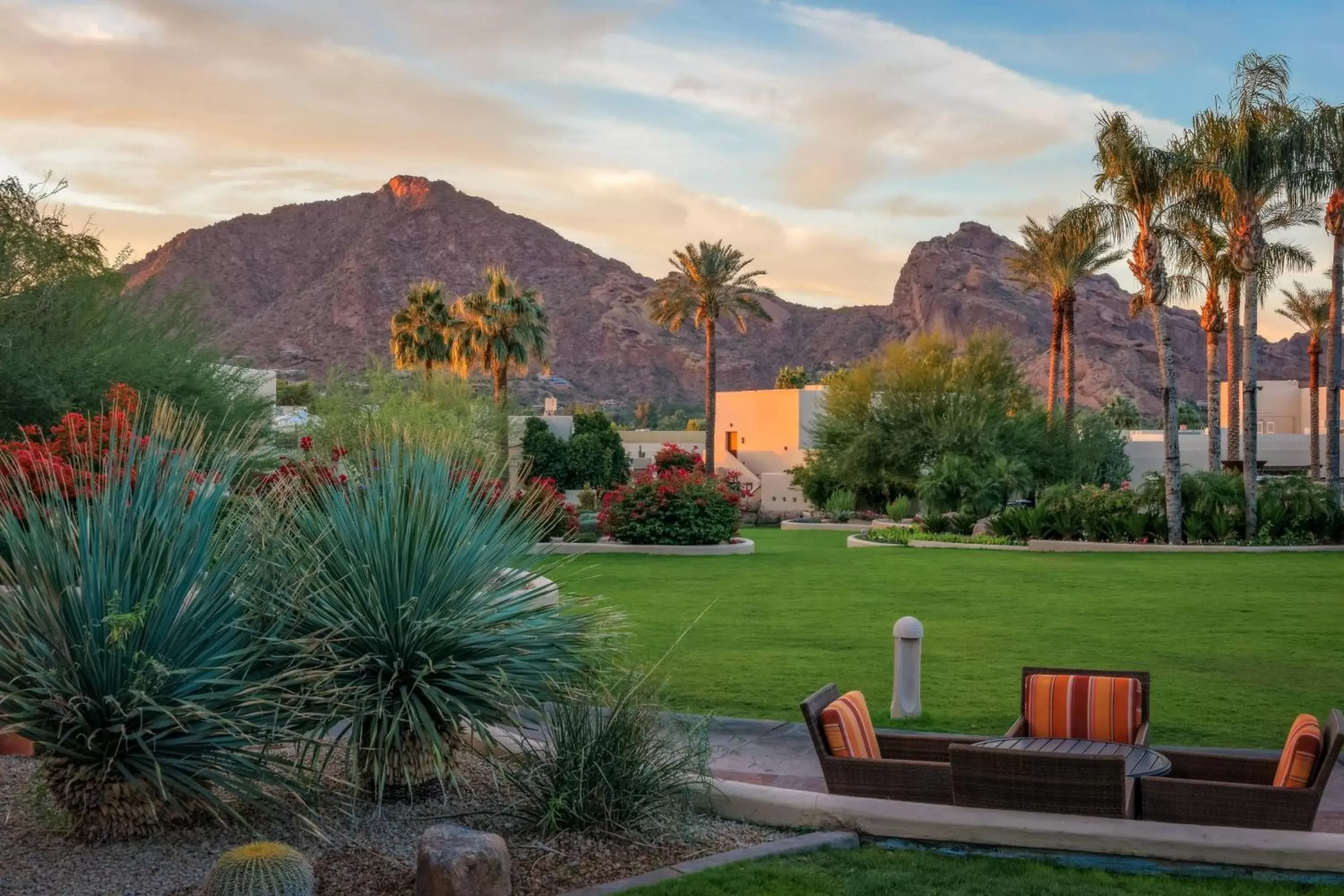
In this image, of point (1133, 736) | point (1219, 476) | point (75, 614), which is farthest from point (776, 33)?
point (1219, 476)

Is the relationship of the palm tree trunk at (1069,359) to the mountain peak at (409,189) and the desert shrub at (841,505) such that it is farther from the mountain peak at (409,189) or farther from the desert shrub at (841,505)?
the mountain peak at (409,189)

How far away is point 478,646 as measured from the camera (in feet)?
20.5

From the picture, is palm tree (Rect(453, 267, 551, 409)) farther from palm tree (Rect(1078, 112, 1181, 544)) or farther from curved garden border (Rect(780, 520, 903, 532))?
palm tree (Rect(1078, 112, 1181, 544))

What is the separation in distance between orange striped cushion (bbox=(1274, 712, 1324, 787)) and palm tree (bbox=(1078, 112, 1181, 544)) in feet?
75.0

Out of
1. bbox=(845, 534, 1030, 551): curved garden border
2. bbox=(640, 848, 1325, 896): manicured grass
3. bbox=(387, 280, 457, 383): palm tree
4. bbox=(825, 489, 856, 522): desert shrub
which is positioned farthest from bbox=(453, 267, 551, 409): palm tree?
bbox=(640, 848, 1325, 896): manicured grass

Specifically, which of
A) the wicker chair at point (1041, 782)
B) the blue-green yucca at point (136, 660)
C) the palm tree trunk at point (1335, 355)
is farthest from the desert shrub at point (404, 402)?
the palm tree trunk at point (1335, 355)

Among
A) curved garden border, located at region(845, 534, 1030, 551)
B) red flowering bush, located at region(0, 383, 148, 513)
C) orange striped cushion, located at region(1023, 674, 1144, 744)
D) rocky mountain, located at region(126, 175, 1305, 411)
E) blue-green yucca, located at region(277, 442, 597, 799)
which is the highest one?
rocky mountain, located at region(126, 175, 1305, 411)

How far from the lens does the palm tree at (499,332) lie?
5325 cm

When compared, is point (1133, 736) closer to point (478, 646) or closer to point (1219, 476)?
point (478, 646)

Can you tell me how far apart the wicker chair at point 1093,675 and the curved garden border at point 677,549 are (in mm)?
17877

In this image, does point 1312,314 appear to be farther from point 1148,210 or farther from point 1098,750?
point 1098,750

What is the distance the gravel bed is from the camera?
5.39 metres

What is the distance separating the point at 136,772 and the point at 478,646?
5.38 ft

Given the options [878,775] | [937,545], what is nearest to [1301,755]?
[878,775]
